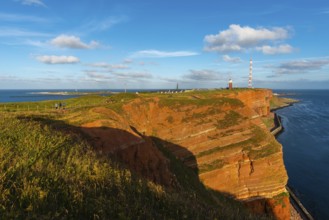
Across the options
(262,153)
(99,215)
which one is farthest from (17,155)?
(262,153)

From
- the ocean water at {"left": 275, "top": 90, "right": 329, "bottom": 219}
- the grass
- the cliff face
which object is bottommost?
the ocean water at {"left": 275, "top": 90, "right": 329, "bottom": 219}

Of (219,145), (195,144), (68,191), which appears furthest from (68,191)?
(219,145)

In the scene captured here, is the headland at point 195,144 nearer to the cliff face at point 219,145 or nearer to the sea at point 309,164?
the cliff face at point 219,145

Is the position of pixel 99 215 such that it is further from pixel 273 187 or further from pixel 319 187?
pixel 319 187

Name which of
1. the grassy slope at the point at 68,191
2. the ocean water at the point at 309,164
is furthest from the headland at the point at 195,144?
the grassy slope at the point at 68,191

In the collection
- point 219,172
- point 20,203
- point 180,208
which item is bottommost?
point 219,172

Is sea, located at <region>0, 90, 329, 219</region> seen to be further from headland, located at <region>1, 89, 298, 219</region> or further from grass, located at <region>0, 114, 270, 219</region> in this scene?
grass, located at <region>0, 114, 270, 219</region>

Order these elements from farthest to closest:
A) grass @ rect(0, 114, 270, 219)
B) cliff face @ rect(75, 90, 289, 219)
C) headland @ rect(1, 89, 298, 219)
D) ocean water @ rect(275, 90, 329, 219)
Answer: ocean water @ rect(275, 90, 329, 219)
cliff face @ rect(75, 90, 289, 219)
headland @ rect(1, 89, 298, 219)
grass @ rect(0, 114, 270, 219)

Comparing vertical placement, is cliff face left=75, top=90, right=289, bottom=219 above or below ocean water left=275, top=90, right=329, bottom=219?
above

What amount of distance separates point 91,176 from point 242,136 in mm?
34334

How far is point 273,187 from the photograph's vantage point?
1437 inches

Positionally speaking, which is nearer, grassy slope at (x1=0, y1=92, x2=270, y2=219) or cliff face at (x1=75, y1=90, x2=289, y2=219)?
grassy slope at (x1=0, y1=92, x2=270, y2=219)

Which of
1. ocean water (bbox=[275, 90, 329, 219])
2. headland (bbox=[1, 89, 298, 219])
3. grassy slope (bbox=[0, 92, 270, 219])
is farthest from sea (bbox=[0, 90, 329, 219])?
grassy slope (bbox=[0, 92, 270, 219])

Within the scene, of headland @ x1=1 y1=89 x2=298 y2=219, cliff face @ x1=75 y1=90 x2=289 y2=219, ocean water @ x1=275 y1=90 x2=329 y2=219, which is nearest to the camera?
headland @ x1=1 y1=89 x2=298 y2=219
